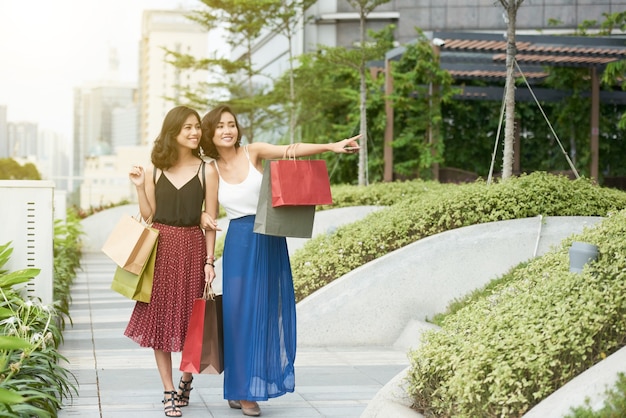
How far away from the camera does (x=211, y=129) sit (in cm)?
593

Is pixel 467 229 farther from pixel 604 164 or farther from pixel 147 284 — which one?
pixel 604 164

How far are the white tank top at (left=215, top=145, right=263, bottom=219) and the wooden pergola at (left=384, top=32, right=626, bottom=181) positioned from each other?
1101cm

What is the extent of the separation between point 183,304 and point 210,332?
26 centimetres

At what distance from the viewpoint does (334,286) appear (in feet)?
28.8

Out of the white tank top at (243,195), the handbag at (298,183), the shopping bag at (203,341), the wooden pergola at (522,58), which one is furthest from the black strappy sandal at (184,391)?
the wooden pergola at (522,58)

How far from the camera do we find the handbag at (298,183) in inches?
220

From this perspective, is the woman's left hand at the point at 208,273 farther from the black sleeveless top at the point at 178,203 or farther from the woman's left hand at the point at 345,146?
the woman's left hand at the point at 345,146

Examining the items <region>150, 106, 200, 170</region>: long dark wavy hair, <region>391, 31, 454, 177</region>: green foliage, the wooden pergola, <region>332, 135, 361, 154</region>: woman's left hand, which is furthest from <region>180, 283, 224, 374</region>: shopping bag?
<region>391, 31, 454, 177</region>: green foliage

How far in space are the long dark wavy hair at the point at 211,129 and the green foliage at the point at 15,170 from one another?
62.0 m

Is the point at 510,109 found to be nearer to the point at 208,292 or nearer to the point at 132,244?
the point at 208,292

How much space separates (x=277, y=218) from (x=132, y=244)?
2.92 feet

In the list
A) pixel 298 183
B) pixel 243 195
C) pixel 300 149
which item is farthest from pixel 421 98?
pixel 298 183

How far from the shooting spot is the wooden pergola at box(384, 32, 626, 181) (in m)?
16.6

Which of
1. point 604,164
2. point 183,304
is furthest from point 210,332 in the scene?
point 604,164
